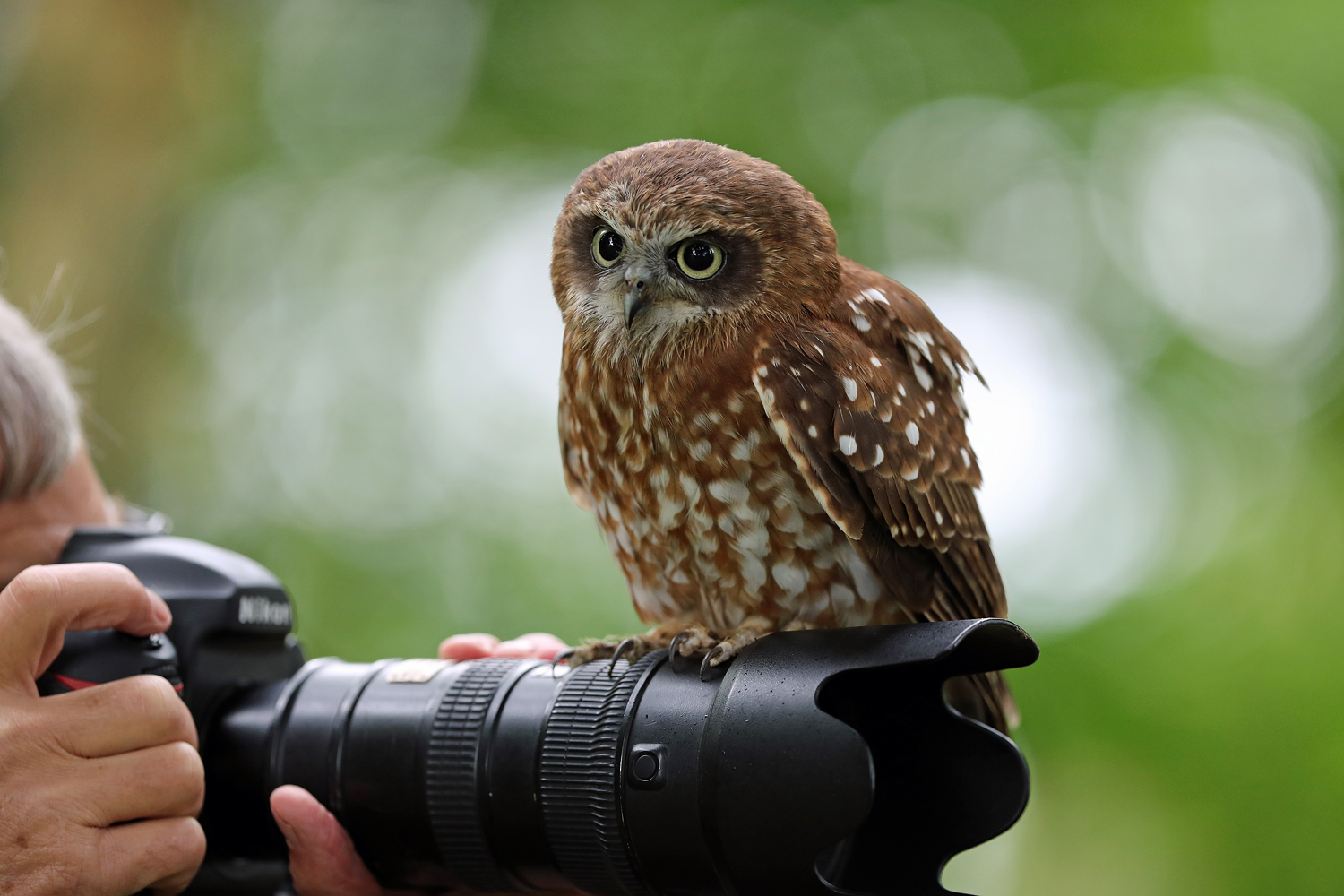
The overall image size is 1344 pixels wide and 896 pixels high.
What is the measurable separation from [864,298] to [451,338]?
13.9ft

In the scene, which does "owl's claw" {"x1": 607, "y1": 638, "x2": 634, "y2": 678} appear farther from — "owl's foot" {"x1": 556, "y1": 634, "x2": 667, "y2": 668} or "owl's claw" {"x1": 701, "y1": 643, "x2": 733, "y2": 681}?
"owl's claw" {"x1": 701, "y1": 643, "x2": 733, "y2": 681}

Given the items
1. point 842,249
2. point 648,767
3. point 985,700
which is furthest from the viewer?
point 842,249

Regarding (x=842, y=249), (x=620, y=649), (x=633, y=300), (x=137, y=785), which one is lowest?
(x=137, y=785)

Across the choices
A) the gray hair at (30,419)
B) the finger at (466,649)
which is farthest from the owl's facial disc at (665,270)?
the gray hair at (30,419)

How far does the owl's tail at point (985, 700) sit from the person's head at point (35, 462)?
1.39m

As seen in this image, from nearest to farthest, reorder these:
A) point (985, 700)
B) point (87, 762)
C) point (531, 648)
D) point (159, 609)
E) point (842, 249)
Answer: point (87, 762), point (159, 609), point (985, 700), point (531, 648), point (842, 249)

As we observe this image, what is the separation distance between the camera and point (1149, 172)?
4742 mm

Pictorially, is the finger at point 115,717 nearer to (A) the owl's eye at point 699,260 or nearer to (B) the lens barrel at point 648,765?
(B) the lens barrel at point 648,765

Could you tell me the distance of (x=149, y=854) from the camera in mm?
1317

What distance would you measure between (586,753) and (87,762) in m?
0.63

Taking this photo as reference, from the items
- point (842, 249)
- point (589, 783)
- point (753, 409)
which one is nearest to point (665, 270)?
point (753, 409)

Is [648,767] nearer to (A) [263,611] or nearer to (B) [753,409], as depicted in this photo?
(B) [753,409]

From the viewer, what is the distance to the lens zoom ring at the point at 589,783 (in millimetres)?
1242

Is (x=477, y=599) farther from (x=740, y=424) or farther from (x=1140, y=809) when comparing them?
(x=740, y=424)
